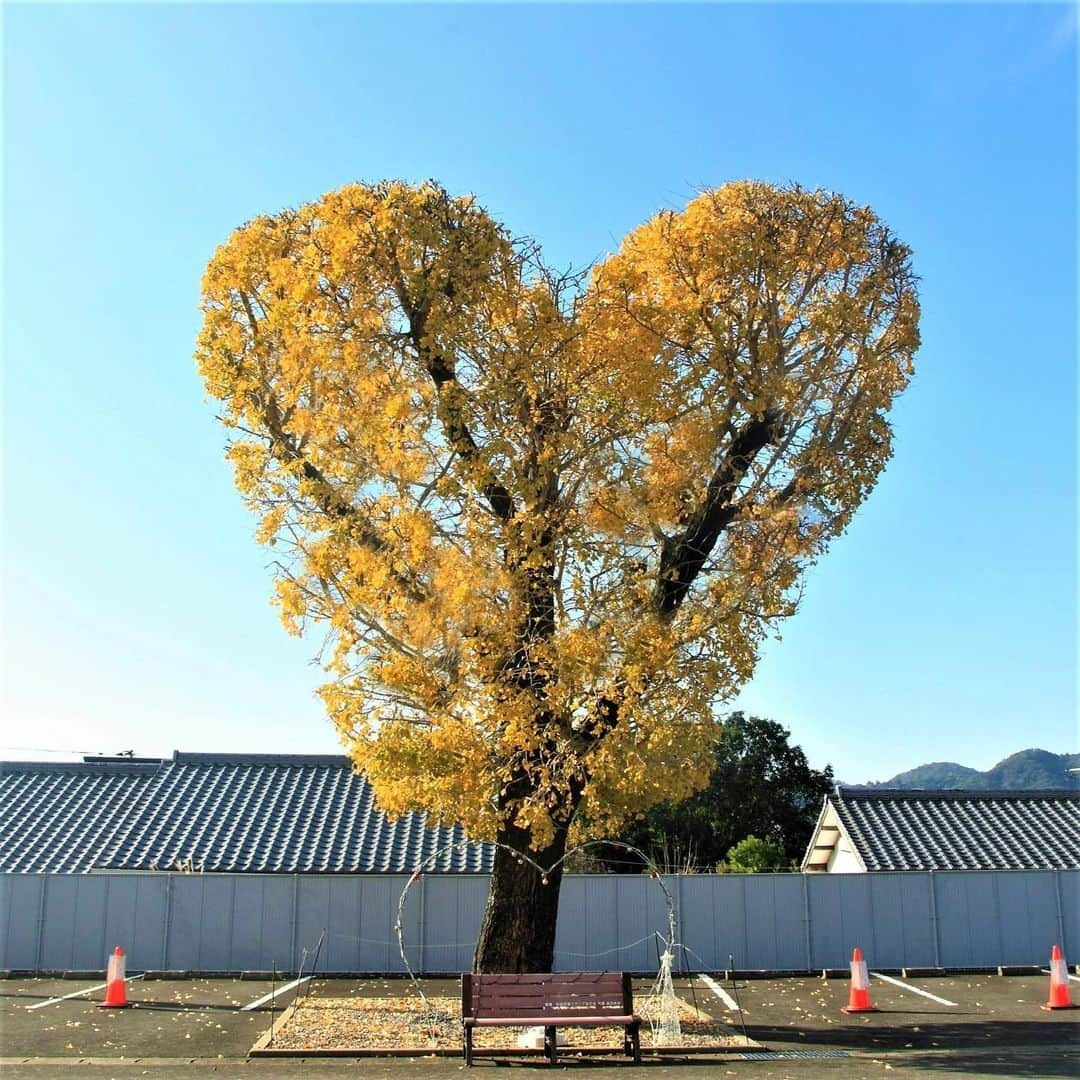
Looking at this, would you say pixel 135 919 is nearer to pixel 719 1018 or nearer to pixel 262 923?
pixel 262 923

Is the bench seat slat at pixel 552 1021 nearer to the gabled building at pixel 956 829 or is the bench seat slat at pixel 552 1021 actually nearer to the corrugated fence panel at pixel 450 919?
the corrugated fence panel at pixel 450 919

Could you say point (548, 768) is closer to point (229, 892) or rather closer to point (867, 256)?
point (867, 256)

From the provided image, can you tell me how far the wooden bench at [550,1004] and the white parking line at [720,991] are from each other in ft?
13.1

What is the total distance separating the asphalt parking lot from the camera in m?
10.7

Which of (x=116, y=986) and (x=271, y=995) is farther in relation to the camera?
(x=271, y=995)

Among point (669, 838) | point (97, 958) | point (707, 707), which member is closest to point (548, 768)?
point (707, 707)

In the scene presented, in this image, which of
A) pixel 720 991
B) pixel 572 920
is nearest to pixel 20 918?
pixel 572 920

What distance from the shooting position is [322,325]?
12.9 metres

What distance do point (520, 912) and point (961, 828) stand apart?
14573 millimetres

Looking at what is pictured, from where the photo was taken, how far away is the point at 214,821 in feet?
73.9

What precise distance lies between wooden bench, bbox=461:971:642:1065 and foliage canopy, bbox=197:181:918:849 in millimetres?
1500

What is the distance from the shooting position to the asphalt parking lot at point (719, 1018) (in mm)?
10742

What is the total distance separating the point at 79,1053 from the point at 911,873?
1452cm

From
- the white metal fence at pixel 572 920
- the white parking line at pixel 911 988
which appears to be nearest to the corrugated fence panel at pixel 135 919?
the white metal fence at pixel 572 920
